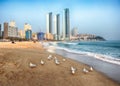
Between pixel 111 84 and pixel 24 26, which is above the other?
pixel 24 26

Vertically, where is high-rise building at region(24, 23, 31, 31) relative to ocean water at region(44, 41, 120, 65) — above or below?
above

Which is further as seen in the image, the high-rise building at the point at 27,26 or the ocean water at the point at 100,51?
the high-rise building at the point at 27,26

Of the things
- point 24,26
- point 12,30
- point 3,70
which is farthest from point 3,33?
point 3,70

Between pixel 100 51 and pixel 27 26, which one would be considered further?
pixel 27 26

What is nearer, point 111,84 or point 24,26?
point 111,84

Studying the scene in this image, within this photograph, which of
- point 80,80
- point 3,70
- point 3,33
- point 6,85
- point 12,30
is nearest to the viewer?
point 6,85

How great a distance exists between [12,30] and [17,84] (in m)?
135

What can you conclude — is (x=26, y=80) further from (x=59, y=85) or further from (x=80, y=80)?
(x=80, y=80)

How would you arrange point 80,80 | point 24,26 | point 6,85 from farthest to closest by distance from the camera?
point 24,26
point 80,80
point 6,85

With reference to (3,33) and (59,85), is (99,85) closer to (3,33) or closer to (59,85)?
(59,85)

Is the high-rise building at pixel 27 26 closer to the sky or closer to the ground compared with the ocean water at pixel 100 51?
closer to the sky

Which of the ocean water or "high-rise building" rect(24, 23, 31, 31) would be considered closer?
the ocean water

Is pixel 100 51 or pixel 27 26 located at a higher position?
pixel 27 26

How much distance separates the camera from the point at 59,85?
6.40m
